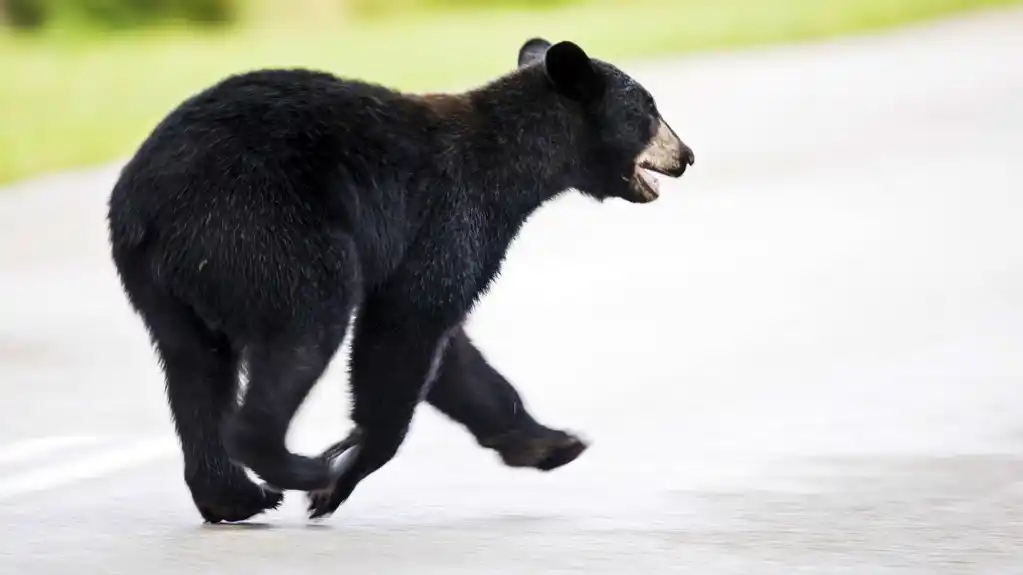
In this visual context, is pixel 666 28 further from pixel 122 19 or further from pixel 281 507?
pixel 281 507

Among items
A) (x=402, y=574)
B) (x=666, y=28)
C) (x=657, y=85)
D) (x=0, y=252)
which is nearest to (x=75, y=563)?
(x=402, y=574)

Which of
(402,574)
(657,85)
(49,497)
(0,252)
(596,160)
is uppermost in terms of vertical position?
(657,85)

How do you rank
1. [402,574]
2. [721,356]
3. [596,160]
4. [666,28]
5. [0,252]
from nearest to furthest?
[402,574], [596,160], [721,356], [0,252], [666,28]

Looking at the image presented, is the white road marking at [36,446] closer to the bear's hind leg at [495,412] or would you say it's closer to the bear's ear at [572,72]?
the bear's hind leg at [495,412]

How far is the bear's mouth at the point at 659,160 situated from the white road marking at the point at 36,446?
241 cm

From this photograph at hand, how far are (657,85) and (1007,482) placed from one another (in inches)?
430

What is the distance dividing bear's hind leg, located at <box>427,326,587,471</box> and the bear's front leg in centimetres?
49

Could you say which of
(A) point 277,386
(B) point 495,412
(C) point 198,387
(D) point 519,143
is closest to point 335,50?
(B) point 495,412

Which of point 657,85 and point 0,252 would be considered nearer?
point 0,252

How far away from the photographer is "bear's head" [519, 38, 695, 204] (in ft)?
20.4

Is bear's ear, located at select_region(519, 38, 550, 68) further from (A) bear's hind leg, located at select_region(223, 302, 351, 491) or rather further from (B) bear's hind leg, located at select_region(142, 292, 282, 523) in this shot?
(B) bear's hind leg, located at select_region(142, 292, 282, 523)

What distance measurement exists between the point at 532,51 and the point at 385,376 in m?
1.32

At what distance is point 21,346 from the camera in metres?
10.1

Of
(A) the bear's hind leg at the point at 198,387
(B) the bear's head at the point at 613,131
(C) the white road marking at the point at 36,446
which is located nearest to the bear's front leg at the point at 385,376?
(A) the bear's hind leg at the point at 198,387
